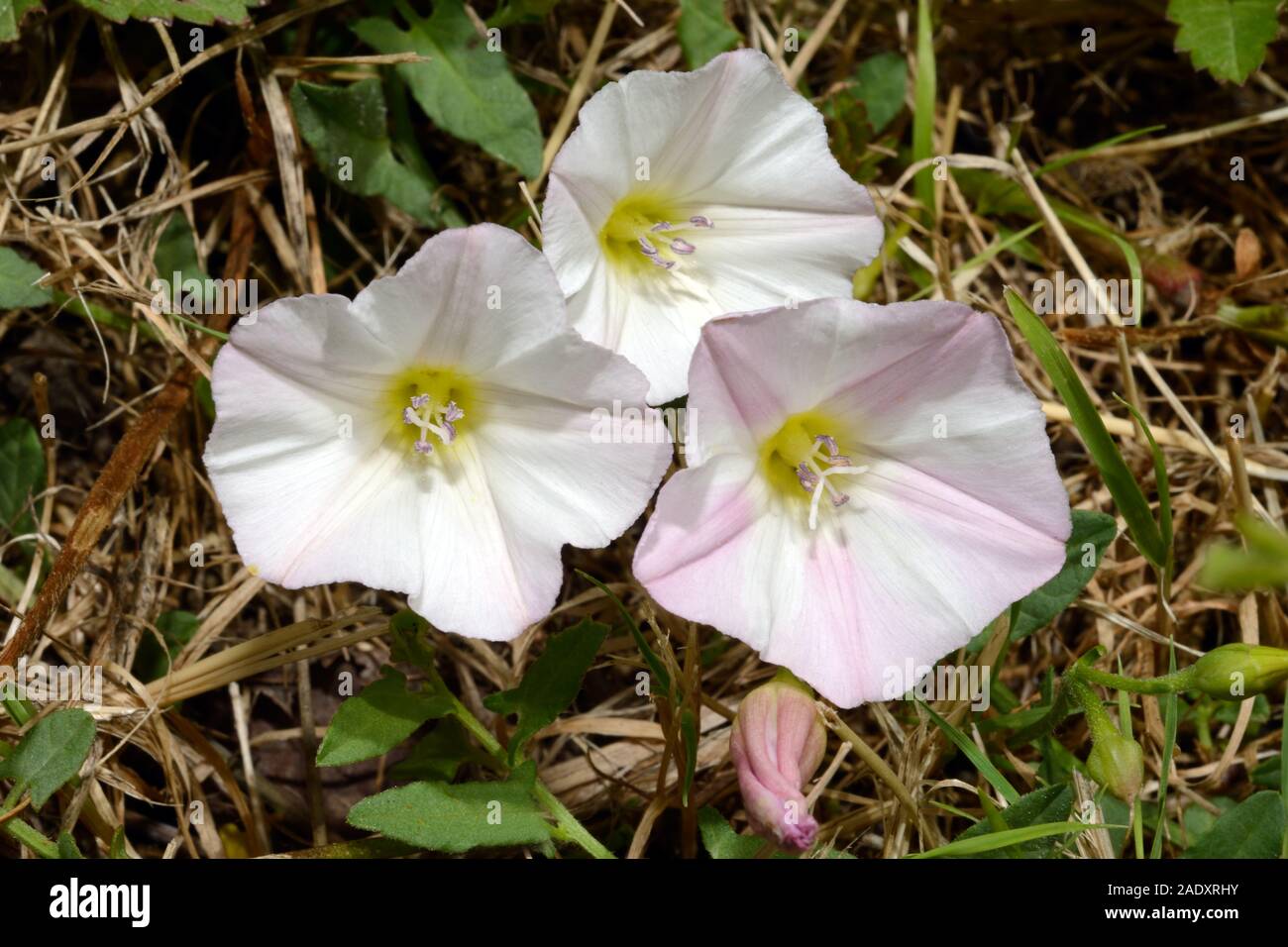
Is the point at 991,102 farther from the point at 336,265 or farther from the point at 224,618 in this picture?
the point at 224,618

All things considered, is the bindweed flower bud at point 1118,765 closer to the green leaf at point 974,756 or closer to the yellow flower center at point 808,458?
the green leaf at point 974,756

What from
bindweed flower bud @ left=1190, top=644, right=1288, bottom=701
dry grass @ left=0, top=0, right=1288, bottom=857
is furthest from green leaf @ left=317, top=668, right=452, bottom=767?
bindweed flower bud @ left=1190, top=644, right=1288, bottom=701

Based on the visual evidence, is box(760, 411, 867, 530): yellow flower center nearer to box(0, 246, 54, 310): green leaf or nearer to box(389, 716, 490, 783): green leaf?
box(389, 716, 490, 783): green leaf

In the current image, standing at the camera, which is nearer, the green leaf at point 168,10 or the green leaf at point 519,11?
the green leaf at point 168,10

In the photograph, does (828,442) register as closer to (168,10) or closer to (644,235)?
(644,235)

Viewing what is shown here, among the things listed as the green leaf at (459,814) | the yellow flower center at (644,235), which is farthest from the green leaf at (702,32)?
the green leaf at (459,814)

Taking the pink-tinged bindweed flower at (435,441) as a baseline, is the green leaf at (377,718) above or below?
below

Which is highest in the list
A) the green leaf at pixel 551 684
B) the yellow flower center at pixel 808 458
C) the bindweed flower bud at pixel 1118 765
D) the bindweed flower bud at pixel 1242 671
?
the yellow flower center at pixel 808 458
